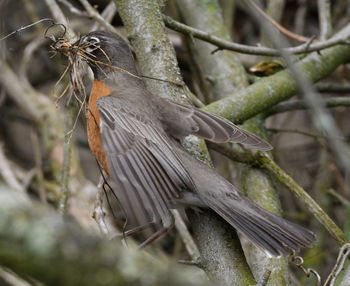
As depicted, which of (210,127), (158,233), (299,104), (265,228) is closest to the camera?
(265,228)

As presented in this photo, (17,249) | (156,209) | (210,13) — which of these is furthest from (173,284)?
(210,13)

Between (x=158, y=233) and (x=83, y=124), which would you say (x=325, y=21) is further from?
(x=158, y=233)

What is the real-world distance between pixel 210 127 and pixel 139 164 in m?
0.45

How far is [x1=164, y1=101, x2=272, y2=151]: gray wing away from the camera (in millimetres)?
2541

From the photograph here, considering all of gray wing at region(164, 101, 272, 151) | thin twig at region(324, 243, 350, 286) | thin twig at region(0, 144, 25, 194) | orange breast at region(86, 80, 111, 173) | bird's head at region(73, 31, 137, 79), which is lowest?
thin twig at region(324, 243, 350, 286)

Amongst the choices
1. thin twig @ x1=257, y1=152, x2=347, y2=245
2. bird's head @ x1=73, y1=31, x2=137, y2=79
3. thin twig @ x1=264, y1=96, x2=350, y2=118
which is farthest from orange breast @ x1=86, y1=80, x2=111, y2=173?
thin twig @ x1=264, y1=96, x2=350, y2=118

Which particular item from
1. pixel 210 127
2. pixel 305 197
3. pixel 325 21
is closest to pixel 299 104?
pixel 325 21

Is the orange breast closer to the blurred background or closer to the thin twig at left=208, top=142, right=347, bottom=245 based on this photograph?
the blurred background

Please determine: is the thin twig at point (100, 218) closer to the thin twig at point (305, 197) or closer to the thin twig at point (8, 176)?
the thin twig at point (305, 197)

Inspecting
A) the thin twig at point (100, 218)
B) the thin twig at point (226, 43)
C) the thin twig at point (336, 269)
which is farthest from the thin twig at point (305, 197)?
the thin twig at point (100, 218)

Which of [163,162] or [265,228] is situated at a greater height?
[163,162]

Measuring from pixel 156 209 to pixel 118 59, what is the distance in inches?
52.2

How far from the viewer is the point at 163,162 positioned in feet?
7.77

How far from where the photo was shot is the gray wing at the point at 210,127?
2541 mm
